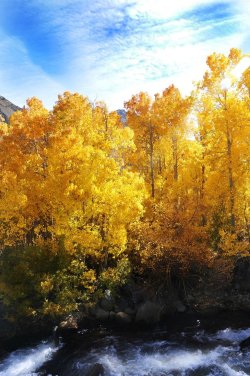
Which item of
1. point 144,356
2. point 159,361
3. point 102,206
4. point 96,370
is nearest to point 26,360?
point 96,370

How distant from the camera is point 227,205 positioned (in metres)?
22.0

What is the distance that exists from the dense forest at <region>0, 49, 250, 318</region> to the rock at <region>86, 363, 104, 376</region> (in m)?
3.83

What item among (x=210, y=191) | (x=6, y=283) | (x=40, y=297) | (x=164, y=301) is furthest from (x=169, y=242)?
(x=6, y=283)

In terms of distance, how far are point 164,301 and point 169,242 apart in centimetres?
311

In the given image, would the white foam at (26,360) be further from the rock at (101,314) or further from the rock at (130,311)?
the rock at (130,311)

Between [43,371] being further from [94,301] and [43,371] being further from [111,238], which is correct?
[111,238]

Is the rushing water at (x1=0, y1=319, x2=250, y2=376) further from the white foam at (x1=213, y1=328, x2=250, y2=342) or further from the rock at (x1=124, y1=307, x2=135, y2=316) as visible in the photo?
the rock at (x1=124, y1=307, x2=135, y2=316)

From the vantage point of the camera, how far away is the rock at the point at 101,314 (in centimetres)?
1745

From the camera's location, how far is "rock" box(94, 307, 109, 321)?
1745cm

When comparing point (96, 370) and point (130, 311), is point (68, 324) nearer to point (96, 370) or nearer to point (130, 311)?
point (130, 311)

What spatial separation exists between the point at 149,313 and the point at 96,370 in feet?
17.7

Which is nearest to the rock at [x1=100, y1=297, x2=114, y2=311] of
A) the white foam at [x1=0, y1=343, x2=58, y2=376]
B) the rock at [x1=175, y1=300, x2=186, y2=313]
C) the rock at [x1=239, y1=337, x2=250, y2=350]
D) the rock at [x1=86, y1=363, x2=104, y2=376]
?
the white foam at [x1=0, y1=343, x2=58, y2=376]

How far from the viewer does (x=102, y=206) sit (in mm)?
17219

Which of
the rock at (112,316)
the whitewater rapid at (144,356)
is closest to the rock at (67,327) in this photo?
the whitewater rapid at (144,356)
